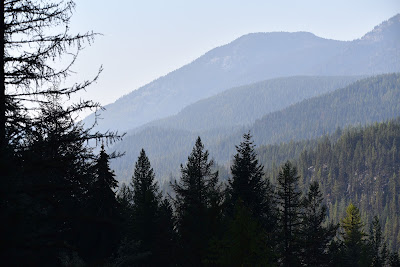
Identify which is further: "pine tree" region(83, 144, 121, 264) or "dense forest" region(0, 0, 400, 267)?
"pine tree" region(83, 144, 121, 264)

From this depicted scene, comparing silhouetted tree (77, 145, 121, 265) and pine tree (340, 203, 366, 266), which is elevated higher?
silhouetted tree (77, 145, 121, 265)

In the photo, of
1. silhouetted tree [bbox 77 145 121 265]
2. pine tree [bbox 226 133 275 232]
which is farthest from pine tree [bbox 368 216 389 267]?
silhouetted tree [bbox 77 145 121 265]

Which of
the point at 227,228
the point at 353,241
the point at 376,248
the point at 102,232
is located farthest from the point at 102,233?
the point at 376,248

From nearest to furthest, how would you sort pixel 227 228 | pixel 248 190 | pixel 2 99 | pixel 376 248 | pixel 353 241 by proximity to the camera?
pixel 2 99 < pixel 227 228 < pixel 248 190 < pixel 353 241 < pixel 376 248

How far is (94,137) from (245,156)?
20844mm

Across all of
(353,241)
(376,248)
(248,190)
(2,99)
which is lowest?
(376,248)

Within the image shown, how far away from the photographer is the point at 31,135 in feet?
29.1

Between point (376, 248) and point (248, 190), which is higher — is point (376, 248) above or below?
below

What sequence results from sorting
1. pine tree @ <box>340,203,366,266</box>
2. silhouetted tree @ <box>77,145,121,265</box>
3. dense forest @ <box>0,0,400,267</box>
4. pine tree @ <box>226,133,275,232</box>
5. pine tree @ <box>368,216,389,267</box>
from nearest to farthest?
dense forest @ <box>0,0,400,267</box>
silhouetted tree @ <box>77,145,121,265</box>
pine tree @ <box>226,133,275,232</box>
pine tree @ <box>340,203,366,266</box>
pine tree @ <box>368,216,389,267</box>

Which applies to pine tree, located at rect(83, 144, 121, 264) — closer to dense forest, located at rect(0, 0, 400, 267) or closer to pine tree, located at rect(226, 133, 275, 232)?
dense forest, located at rect(0, 0, 400, 267)

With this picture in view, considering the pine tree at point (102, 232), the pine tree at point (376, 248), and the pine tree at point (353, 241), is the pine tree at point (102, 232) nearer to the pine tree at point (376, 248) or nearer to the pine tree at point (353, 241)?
the pine tree at point (353, 241)

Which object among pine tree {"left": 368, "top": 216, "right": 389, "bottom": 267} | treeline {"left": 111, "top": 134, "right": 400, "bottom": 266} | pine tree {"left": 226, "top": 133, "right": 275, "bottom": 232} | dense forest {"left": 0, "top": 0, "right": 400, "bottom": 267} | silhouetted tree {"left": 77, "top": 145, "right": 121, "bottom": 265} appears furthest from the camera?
pine tree {"left": 368, "top": 216, "right": 389, "bottom": 267}

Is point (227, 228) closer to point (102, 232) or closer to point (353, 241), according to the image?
point (102, 232)

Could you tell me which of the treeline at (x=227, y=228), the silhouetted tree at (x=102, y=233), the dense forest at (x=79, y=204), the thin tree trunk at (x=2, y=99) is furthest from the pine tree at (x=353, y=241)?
the thin tree trunk at (x=2, y=99)
